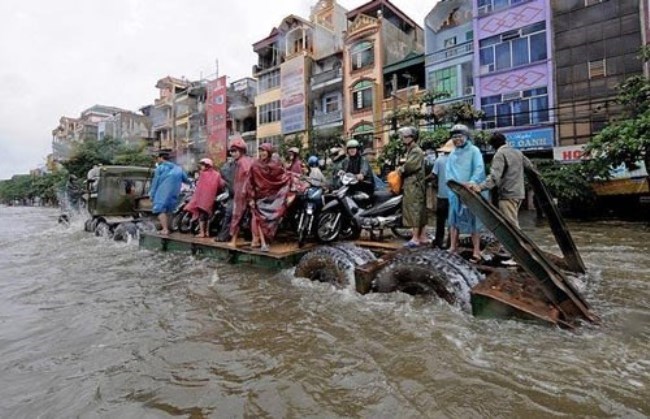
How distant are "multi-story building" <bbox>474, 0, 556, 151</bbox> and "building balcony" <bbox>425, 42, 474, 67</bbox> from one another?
0.56 meters

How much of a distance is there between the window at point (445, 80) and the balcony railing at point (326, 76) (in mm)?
7179

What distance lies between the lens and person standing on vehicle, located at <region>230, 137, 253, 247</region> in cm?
646

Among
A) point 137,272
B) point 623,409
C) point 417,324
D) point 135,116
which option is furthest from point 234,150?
point 135,116

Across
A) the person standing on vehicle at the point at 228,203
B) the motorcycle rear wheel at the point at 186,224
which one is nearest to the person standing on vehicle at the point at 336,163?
the person standing on vehicle at the point at 228,203

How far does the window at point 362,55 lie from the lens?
26.1m

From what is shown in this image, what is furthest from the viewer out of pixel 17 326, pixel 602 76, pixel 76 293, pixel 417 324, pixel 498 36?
pixel 498 36

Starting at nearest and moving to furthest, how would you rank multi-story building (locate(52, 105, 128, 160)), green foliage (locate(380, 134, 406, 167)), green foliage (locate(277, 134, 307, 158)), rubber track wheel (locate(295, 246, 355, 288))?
rubber track wheel (locate(295, 246, 355, 288))
green foliage (locate(380, 134, 406, 167))
green foliage (locate(277, 134, 307, 158))
multi-story building (locate(52, 105, 128, 160))

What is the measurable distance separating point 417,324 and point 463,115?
16368 mm

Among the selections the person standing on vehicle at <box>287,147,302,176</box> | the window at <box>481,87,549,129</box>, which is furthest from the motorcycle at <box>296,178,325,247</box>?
the window at <box>481,87,549,129</box>

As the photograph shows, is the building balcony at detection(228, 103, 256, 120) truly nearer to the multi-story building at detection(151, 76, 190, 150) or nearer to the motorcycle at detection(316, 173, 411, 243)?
the multi-story building at detection(151, 76, 190, 150)

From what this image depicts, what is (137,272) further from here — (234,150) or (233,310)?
(233,310)

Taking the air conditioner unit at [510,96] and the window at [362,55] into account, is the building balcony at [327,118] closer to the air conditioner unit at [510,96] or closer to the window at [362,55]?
the window at [362,55]

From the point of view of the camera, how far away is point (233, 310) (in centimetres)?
435

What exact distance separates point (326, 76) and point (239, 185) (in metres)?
23.8
